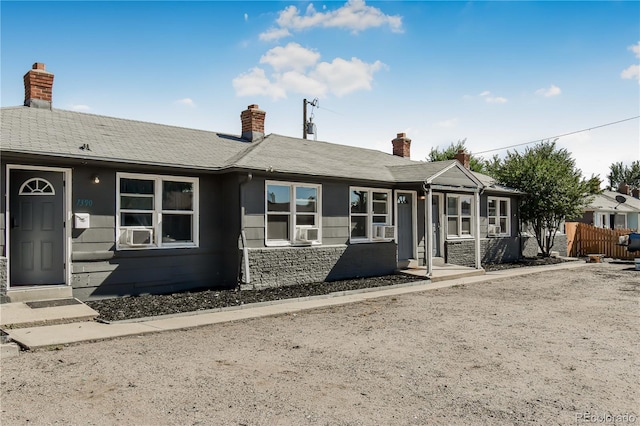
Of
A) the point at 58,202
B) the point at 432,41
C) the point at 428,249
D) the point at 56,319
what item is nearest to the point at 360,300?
the point at 428,249

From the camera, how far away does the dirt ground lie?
3.99 m

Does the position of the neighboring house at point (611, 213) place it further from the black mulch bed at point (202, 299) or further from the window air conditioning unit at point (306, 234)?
the window air conditioning unit at point (306, 234)

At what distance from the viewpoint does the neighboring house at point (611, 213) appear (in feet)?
98.5

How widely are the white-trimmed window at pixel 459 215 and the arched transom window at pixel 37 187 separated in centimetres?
1293

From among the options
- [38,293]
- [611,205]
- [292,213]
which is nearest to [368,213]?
[292,213]

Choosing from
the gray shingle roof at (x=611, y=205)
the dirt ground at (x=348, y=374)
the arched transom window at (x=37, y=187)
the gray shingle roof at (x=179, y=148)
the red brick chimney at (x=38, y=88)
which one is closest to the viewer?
the dirt ground at (x=348, y=374)

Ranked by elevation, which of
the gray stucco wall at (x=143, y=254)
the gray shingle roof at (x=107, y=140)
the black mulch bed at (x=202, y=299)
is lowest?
the black mulch bed at (x=202, y=299)

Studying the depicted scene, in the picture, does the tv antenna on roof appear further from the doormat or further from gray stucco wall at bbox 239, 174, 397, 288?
the doormat

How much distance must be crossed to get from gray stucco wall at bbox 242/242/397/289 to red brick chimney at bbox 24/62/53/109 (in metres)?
6.45

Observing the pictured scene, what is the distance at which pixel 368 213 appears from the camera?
13.9 meters

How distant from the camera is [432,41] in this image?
12.9 metres

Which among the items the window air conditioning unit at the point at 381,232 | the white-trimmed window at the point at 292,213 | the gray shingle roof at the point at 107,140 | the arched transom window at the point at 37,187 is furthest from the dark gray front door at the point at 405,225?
the arched transom window at the point at 37,187

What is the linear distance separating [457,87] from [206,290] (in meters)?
10.8

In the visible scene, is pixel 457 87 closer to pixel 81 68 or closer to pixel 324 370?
pixel 81 68
